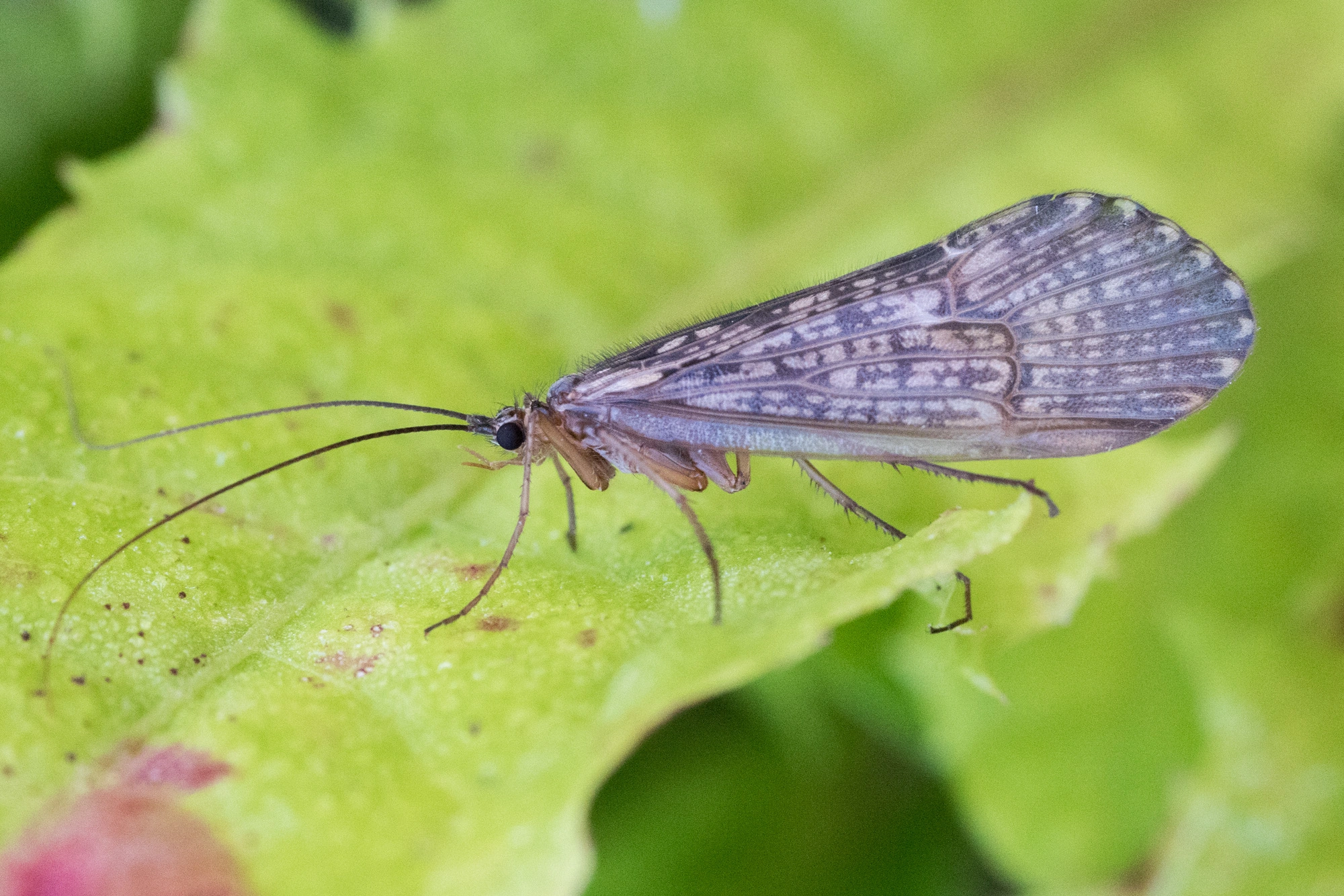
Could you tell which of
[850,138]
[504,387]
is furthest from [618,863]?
[850,138]

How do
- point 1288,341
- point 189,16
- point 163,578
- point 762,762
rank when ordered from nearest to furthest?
point 163,578 < point 762,762 < point 189,16 < point 1288,341

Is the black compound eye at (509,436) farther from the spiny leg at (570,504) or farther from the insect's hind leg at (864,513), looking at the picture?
the insect's hind leg at (864,513)

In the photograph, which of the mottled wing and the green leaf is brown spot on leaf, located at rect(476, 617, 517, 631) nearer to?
the green leaf

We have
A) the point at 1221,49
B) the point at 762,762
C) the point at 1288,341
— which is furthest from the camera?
the point at 1221,49

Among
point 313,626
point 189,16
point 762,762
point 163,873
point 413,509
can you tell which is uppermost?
point 189,16

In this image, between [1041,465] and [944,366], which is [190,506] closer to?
[944,366]

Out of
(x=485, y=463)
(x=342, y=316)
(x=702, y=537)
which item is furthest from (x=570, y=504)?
(x=342, y=316)

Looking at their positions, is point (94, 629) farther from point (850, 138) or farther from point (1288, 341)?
point (1288, 341)
